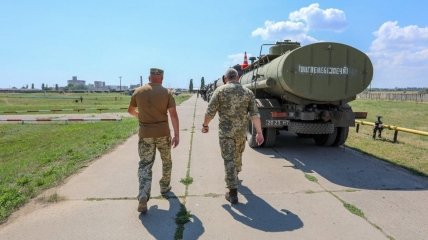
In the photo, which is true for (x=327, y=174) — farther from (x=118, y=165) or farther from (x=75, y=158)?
(x=75, y=158)

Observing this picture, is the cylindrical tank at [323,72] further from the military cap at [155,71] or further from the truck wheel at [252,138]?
the military cap at [155,71]

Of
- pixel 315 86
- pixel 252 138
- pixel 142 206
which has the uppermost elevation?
pixel 315 86

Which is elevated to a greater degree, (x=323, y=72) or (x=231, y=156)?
(x=323, y=72)

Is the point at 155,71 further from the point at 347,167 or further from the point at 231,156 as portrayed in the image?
the point at 347,167

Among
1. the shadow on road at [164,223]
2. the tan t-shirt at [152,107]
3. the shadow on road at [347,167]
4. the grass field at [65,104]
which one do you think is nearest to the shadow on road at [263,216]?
the shadow on road at [164,223]

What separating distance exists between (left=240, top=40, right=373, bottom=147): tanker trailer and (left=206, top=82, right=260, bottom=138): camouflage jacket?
9.99 ft

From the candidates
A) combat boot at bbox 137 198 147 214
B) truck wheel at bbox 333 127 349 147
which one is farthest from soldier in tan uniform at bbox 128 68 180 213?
truck wheel at bbox 333 127 349 147

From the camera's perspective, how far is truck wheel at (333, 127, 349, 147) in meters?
9.76

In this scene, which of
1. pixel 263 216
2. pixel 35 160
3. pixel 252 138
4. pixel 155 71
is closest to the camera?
pixel 263 216

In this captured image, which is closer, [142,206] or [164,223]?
[164,223]

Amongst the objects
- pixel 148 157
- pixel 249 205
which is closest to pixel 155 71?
pixel 148 157

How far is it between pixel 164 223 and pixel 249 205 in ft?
4.13

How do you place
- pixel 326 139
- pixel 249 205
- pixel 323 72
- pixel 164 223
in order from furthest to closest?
pixel 326 139 → pixel 323 72 → pixel 249 205 → pixel 164 223

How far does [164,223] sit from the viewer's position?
4699 mm
